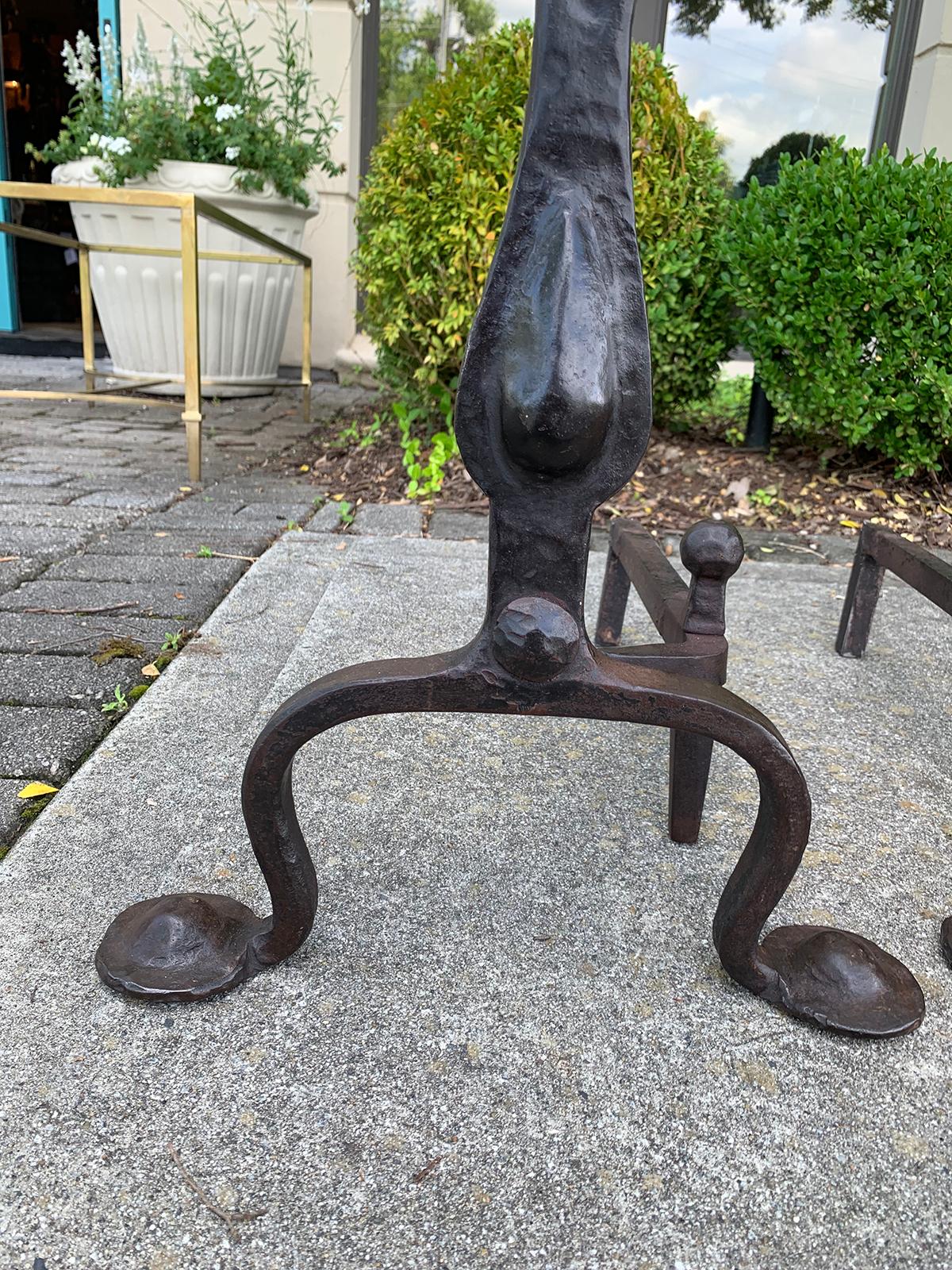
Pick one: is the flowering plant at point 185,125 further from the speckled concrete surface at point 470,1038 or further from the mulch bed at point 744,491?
the speckled concrete surface at point 470,1038

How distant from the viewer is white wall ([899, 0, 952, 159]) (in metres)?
5.52

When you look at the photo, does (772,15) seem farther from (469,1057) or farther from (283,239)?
(469,1057)

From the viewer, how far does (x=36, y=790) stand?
148cm

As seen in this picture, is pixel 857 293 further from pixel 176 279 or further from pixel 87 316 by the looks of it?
pixel 87 316

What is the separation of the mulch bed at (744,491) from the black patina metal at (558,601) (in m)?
2.34

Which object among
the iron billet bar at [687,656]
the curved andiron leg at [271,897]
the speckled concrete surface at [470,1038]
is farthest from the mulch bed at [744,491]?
the curved andiron leg at [271,897]

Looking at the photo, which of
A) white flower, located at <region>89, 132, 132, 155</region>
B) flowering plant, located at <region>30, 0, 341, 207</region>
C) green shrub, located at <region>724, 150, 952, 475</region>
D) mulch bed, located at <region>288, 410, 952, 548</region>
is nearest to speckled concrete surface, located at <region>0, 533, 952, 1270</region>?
mulch bed, located at <region>288, 410, 952, 548</region>

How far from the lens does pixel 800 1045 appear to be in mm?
1021

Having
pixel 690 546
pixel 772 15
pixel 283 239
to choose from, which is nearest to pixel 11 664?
pixel 690 546

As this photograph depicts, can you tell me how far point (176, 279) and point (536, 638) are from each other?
16.4 ft

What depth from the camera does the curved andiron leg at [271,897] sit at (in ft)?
3.20

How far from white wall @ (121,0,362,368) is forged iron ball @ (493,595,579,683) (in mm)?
5756

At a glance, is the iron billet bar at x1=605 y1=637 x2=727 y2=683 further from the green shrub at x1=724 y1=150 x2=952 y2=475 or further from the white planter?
the white planter

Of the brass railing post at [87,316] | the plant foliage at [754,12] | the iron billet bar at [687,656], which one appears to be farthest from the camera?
the plant foliage at [754,12]
